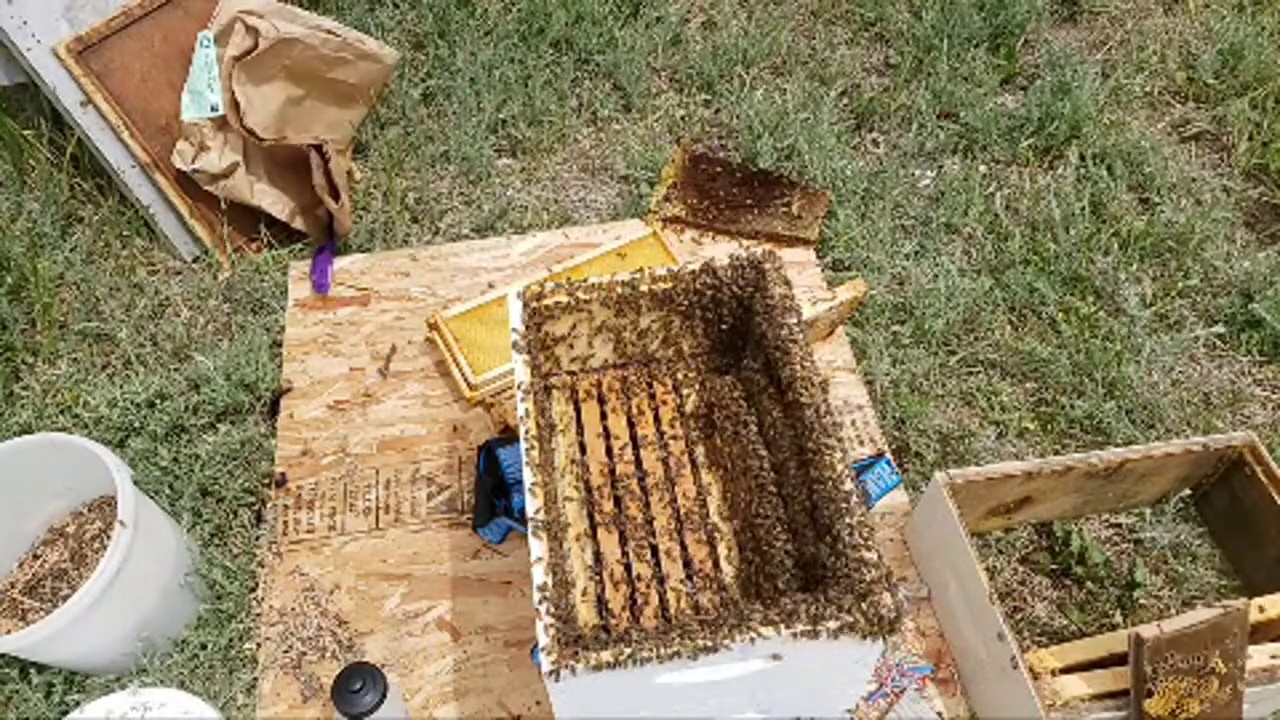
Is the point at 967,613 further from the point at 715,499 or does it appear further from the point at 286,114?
the point at 286,114

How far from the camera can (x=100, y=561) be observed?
2.83 meters

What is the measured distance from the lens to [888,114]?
4480mm

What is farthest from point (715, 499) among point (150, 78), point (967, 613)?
point (150, 78)

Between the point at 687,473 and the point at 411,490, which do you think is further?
the point at 411,490

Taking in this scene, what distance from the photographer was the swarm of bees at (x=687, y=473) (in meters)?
2.18

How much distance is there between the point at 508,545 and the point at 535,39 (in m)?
2.36

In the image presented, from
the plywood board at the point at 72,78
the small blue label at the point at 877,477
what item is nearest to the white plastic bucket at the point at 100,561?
the plywood board at the point at 72,78

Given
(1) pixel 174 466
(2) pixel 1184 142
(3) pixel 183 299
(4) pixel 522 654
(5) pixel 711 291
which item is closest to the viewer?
(5) pixel 711 291

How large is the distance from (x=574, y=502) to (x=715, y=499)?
0.33m

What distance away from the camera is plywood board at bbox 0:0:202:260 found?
342 cm

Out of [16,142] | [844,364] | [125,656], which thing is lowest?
[844,364]

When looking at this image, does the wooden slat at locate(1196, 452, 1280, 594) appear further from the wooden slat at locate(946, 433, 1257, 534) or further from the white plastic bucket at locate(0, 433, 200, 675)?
the white plastic bucket at locate(0, 433, 200, 675)

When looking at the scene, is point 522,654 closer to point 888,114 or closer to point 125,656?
point 125,656

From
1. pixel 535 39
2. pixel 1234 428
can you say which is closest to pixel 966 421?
pixel 1234 428
